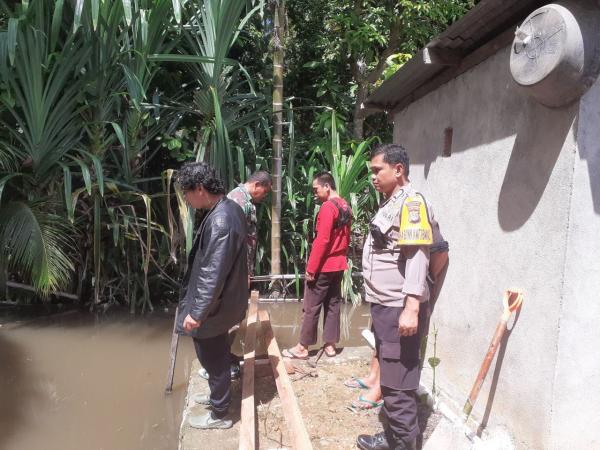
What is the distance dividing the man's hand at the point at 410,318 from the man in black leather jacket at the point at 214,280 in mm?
929

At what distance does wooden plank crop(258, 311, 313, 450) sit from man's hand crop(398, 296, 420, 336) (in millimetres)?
675

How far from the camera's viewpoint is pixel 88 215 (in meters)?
5.27

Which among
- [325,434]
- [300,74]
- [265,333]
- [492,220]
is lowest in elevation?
[325,434]

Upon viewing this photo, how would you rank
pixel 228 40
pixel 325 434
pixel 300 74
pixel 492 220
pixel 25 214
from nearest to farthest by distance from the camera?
pixel 492 220 < pixel 325 434 < pixel 25 214 < pixel 228 40 < pixel 300 74

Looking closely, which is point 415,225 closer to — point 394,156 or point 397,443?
point 394,156

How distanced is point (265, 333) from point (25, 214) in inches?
107

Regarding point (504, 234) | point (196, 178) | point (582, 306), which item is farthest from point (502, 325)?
point (196, 178)

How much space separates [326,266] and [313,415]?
1200mm

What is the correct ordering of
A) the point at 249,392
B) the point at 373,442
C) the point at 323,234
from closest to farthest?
1. the point at 373,442
2. the point at 249,392
3. the point at 323,234

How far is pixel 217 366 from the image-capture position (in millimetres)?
2734

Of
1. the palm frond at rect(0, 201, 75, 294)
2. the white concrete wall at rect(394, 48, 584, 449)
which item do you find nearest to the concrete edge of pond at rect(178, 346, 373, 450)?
the white concrete wall at rect(394, 48, 584, 449)

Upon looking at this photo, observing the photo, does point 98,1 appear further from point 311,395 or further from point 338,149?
point 311,395

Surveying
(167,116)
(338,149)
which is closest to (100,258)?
(167,116)

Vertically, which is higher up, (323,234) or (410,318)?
(323,234)
